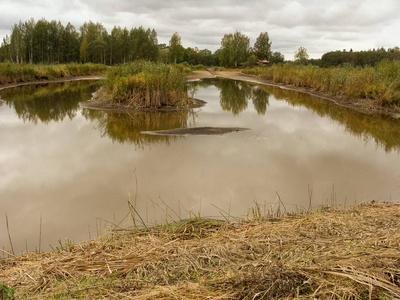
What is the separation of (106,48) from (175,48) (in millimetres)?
12976

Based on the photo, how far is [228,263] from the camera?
2.92 meters

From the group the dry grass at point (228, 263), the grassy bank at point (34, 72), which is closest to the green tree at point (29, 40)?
the grassy bank at point (34, 72)

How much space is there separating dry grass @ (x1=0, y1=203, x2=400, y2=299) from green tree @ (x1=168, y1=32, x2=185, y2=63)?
62.8m

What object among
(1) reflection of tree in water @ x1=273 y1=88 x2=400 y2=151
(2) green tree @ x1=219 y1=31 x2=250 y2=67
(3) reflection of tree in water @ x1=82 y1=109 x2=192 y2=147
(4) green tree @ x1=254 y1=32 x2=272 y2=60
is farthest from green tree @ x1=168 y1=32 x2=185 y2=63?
(3) reflection of tree in water @ x1=82 y1=109 x2=192 y2=147

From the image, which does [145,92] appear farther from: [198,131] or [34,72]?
[34,72]

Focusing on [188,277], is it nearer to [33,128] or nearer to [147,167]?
[147,167]

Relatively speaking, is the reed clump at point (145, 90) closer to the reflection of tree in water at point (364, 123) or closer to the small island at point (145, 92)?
the small island at point (145, 92)

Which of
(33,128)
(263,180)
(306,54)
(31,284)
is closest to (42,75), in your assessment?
(33,128)

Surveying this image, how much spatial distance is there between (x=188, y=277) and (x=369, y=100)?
15608mm

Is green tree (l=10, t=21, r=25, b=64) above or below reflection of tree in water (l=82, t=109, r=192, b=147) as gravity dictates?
above

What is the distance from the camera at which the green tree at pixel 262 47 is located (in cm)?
7081

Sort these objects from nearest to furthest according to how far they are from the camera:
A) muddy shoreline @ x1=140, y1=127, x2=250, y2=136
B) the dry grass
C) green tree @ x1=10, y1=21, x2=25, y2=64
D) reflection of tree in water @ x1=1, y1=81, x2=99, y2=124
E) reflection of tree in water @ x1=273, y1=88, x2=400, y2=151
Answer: the dry grass
reflection of tree in water @ x1=273, y1=88, x2=400, y2=151
muddy shoreline @ x1=140, y1=127, x2=250, y2=136
reflection of tree in water @ x1=1, y1=81, x2=99, y2=124
green tree @ x1=10, y1=21, x2=25, y2=64

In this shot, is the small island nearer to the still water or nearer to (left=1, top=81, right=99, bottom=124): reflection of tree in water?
(left=1, top=81, right=99, bottom=124): reflection of tree in water

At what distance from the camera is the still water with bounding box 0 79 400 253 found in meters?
4.82
